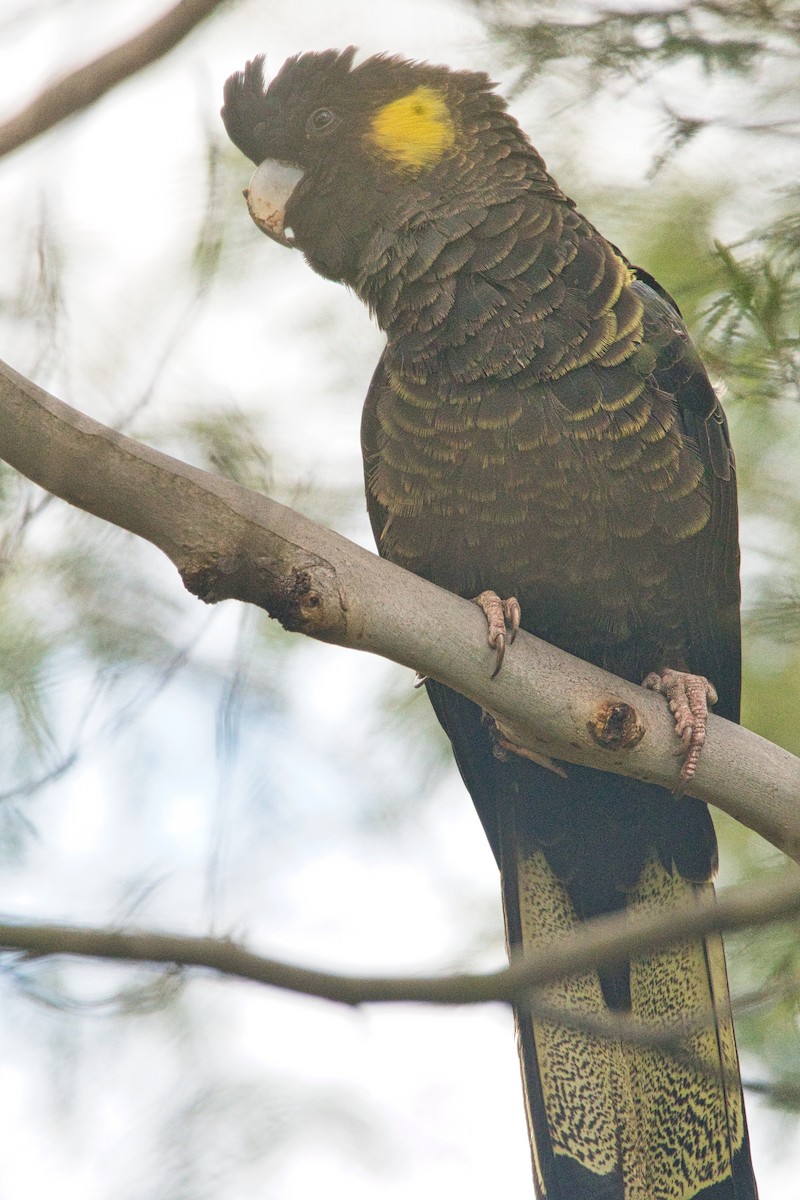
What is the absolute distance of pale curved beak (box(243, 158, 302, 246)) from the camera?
3.18 m

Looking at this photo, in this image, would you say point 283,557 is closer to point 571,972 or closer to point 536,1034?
point 571,972

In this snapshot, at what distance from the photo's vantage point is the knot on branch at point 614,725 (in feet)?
8.19

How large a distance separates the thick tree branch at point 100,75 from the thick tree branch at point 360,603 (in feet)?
1.57

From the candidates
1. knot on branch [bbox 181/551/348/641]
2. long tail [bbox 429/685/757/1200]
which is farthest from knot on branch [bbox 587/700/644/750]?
long tail [bbox 429/685/757/1200]

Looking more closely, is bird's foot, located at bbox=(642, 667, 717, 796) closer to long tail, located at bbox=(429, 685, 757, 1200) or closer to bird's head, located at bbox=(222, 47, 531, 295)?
long tail, located at bbox=(429, 685, 757, 1200)

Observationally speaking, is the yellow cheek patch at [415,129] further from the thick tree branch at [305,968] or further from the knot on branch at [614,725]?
the thick tree branch at [305,968]

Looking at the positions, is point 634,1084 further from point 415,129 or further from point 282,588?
point 415,129

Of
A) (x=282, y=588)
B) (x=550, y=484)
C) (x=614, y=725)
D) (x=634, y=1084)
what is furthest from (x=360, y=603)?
(x=634, y=1084)

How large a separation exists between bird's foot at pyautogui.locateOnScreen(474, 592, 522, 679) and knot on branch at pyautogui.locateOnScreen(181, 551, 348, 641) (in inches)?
15.6

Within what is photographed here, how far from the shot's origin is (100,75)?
5.73 feet

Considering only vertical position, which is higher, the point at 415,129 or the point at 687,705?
the point at 415,129

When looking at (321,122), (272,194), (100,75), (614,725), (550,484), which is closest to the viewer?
(100,75)

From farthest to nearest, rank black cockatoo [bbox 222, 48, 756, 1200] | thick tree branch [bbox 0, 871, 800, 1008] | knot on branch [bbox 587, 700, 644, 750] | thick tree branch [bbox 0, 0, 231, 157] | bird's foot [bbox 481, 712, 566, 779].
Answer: bird's foot [bbox 481, 712, 566, 779]
black cockatoo [bbox 222, 48, 756, 1200]
knot on branch [bbox 587, 700, 644, 750]
thick tree branch [bbox 0, 0, 231, 157]
thick tree branch [bbox 0, 871, 800, 1008]

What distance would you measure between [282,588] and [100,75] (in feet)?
2.89
